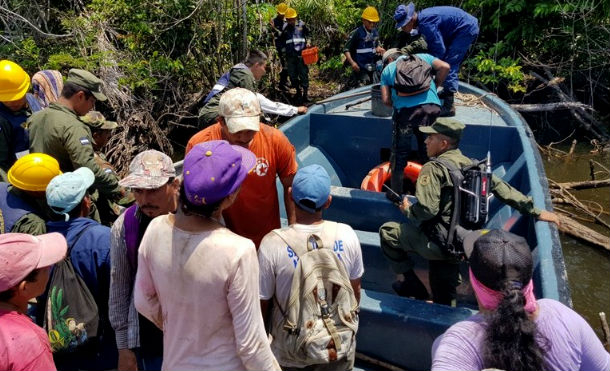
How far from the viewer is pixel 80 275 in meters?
2.18

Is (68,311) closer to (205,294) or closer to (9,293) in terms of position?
(9,293)

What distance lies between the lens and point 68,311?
211 centimetres

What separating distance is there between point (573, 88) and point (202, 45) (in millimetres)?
6582

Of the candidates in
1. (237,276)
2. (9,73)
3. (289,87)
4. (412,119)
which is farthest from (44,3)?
(237,276)

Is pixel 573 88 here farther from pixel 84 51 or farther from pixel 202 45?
pixel 84 51

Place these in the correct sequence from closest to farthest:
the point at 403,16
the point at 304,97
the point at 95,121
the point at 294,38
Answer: the point at 95,121
the point at 403,16
the point at 294,38
the point at 304,97

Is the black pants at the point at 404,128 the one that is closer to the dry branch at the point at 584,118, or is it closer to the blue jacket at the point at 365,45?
the blue jacket at the point at 365,45

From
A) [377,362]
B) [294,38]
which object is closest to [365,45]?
[294,38]

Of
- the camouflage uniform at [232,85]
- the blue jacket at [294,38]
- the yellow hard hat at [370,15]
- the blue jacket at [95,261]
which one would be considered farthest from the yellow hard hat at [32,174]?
the blue jacket at [294,38]

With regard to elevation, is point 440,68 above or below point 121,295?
above

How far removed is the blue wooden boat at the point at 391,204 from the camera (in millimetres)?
2746

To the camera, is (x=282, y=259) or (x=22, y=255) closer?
(x=22, y=255)

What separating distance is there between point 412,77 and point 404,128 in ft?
1.39

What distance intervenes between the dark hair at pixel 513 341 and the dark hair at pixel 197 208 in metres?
0.92
